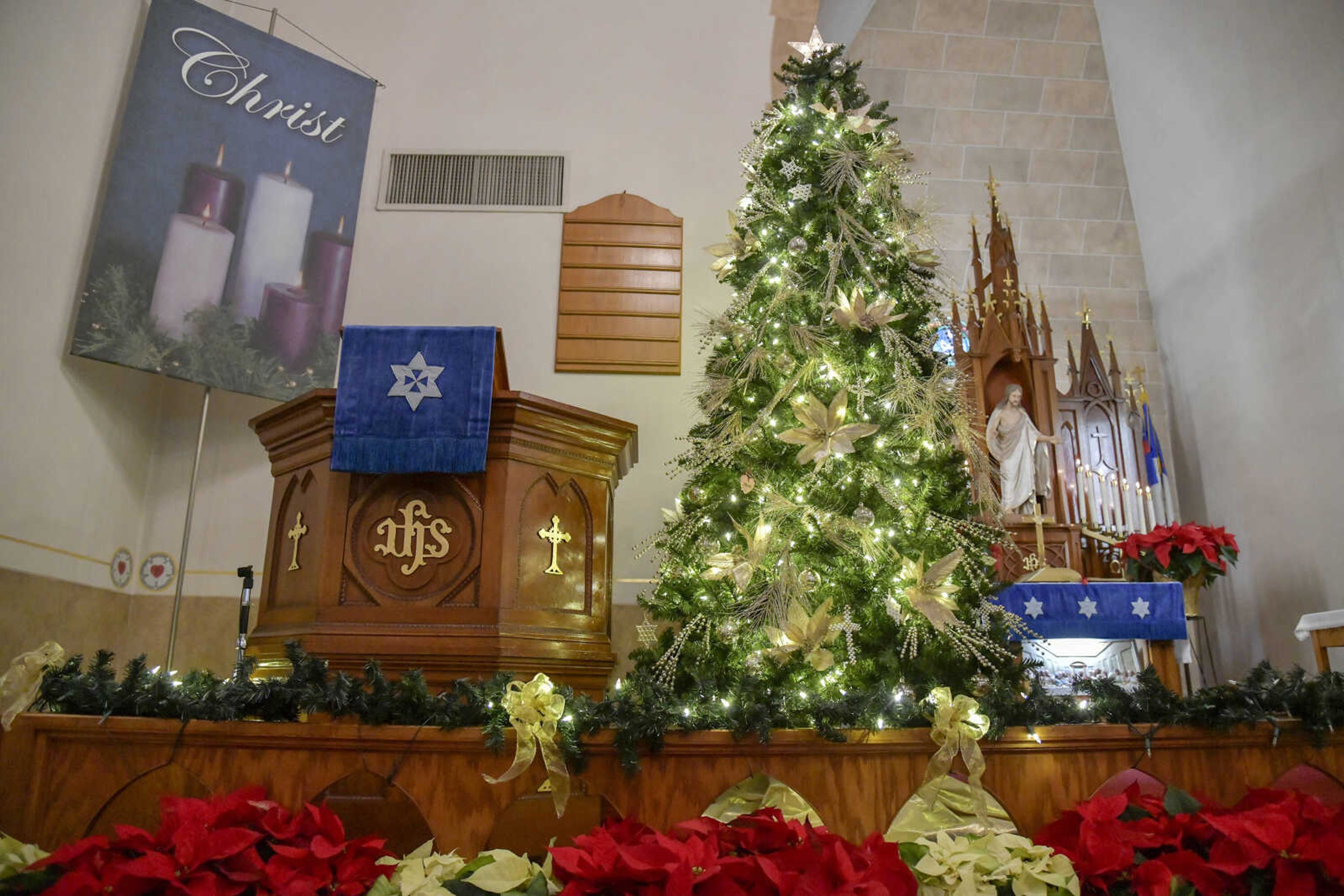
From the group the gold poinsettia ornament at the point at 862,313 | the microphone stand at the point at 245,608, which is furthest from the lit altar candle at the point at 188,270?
the gold poinsettia ornament at the point at 862,313

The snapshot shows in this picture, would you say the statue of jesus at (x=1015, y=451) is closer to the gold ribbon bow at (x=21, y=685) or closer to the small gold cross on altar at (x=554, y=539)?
the small gold cross on altar at (x=554, y=539)

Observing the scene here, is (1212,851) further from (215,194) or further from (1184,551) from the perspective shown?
(215,194)

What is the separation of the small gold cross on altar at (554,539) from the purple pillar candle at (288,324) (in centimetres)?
208

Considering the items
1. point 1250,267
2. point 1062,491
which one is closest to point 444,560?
point 1062,491

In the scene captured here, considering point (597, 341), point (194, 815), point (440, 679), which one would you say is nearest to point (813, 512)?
point (440, 679)

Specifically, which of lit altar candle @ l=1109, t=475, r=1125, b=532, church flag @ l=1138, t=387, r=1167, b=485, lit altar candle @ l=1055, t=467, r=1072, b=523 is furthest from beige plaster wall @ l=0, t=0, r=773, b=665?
church flag @ l=1138, t=387, r=1167, b=485

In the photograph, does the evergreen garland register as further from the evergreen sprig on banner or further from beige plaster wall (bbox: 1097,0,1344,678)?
beige plaster wall (bbox: 1097,0,1344,678)

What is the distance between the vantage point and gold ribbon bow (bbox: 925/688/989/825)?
6.09 ft

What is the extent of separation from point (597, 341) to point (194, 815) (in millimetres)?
3583

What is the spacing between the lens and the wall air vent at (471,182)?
5.04m

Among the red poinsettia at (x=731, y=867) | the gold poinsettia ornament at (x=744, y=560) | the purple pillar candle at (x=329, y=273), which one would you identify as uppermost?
the purple pillar candle at (x=329, y=273)

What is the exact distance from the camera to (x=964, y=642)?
7.98 feet

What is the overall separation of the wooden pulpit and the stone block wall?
5.11 m

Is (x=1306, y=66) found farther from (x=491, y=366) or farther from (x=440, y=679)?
(x=440, y=679)
